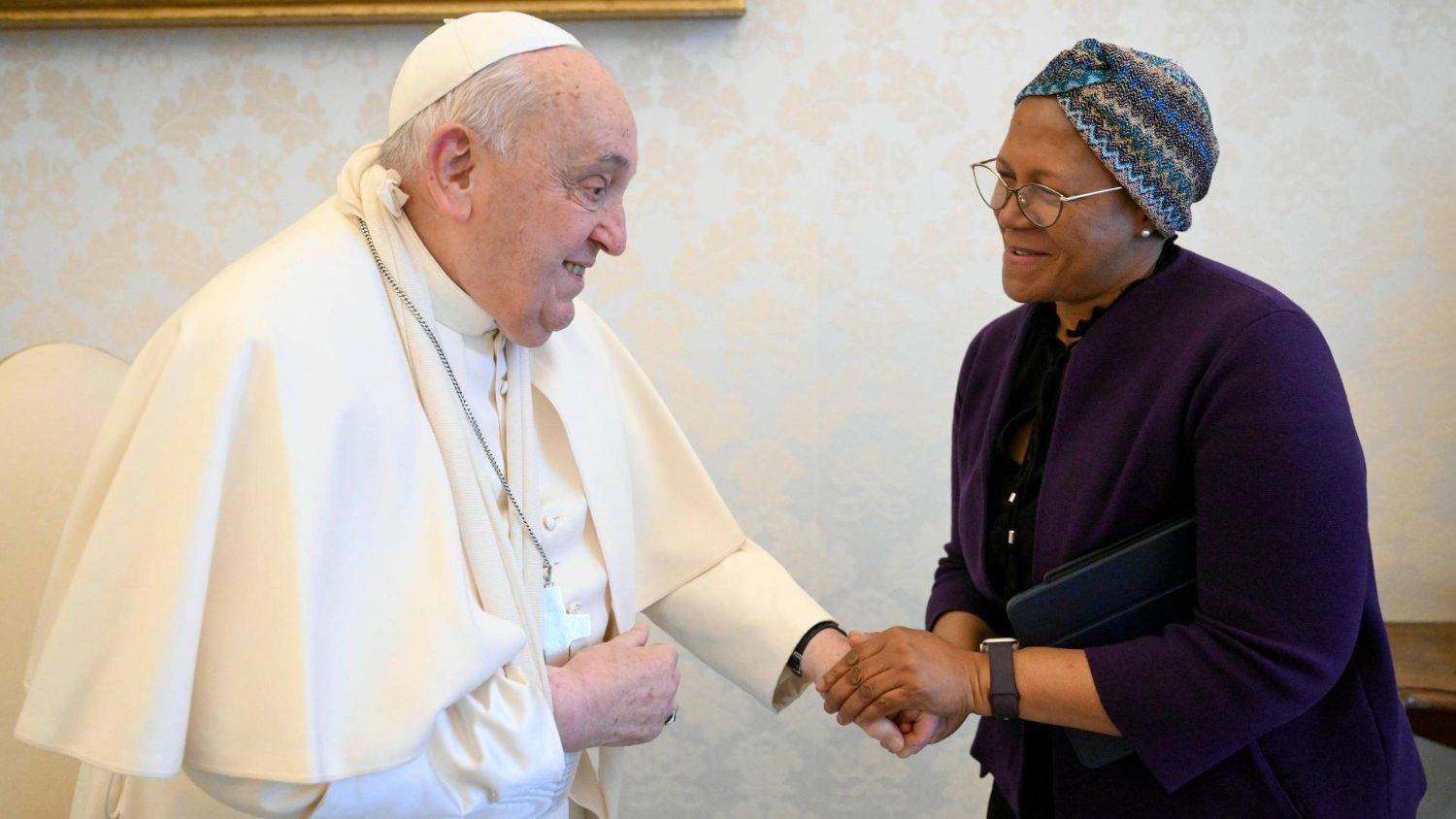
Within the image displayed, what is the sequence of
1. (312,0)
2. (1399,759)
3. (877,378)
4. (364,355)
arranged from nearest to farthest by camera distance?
(364,355), (1399,759), (312,0), (877,378)

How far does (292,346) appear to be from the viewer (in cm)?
158

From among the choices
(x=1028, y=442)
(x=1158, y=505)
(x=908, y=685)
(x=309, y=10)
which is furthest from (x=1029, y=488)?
(x=309, y=10)

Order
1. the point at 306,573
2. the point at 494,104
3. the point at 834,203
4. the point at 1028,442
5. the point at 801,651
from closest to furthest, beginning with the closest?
the point at 306,573 < the point at 494,104 < the point at 1028,442 < the point at 801,651 < the point at 834,203

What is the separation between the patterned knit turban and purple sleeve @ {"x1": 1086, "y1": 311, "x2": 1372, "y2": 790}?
0.84 feet

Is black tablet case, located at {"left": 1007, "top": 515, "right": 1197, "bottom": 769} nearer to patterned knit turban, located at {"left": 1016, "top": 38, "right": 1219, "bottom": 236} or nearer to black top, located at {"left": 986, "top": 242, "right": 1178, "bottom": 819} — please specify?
black top, located at {"left": 986, "top": 242, "right": 1178, "bottom": 819}

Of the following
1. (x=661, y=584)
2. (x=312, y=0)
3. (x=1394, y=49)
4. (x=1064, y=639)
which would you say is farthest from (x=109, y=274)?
(x=1394, y=49)

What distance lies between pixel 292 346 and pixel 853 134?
1709 millimetres

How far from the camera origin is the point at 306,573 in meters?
1.50

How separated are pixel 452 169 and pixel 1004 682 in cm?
105

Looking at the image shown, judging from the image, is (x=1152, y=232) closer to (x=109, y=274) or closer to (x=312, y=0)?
(x=312, y=0)

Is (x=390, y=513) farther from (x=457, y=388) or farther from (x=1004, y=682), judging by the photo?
(x=1004, y=682)

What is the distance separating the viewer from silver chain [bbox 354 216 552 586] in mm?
1740

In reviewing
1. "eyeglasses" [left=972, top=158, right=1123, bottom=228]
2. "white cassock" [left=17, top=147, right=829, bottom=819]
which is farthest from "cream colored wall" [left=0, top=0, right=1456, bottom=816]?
"white cassock" [left=17, top=147, right=829, bottom=819]

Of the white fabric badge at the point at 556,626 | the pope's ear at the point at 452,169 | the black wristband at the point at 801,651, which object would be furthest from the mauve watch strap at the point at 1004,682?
the pope's ear at the point at 452,169
